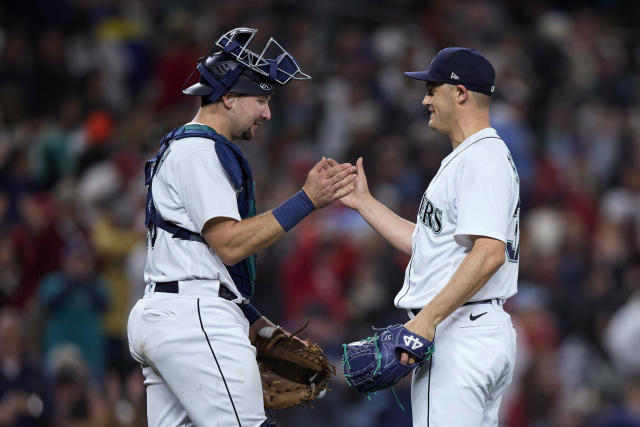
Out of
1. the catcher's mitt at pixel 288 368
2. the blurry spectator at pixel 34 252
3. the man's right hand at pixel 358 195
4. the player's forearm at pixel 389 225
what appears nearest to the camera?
the catcher's mitt at pixel 288 368

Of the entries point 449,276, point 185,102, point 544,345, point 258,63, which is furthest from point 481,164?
point 185,102

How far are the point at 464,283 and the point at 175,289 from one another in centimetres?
130

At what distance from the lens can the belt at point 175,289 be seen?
4.71m

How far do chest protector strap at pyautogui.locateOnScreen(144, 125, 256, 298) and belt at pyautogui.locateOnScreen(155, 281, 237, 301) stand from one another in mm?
119

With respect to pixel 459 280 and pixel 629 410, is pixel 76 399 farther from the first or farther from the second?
pixel 459 280

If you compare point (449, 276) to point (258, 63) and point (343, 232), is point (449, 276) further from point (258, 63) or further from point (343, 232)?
point (343, 232)

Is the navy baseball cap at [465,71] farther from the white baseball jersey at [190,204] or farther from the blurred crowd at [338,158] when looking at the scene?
the blurred crowd at [338,158]

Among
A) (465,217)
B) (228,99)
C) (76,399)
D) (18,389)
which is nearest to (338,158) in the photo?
(76,399)

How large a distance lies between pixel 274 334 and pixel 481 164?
1.31 meters

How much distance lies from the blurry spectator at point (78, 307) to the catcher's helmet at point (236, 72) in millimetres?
5086

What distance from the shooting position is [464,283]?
4.40 metres

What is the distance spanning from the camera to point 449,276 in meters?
4.64

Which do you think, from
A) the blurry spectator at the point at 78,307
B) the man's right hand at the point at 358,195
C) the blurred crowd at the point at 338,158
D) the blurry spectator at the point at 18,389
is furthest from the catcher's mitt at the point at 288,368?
the blurry spectator at the point at 78,307

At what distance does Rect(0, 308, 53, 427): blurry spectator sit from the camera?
8164 millimetres
